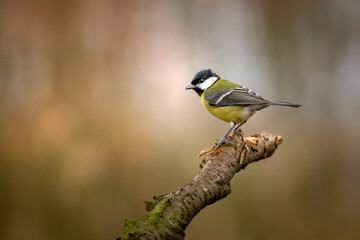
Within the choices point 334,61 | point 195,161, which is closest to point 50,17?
point 195,161

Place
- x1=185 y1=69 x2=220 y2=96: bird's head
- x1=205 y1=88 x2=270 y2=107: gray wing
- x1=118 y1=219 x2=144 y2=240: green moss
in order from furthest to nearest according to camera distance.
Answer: x1=185 y1=69 x2=220 y2=96: bird's head, x1=205 y1=88 x2=270 y2=107: gray wing, x1=118 y1=219 x2=144 y2=240: green moss

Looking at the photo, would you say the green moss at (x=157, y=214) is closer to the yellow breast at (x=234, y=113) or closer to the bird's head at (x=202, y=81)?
the yellow breast at (x=234, y=113)

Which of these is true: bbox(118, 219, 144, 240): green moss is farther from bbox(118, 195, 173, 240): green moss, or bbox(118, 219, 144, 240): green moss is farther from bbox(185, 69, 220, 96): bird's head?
bbox(185, 69, 220, 96): bird's head

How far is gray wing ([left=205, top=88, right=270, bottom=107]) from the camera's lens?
1.56 m

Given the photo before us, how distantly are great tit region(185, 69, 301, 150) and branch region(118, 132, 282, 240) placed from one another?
41 centimetres

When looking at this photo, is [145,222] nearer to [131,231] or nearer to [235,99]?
[131,231]

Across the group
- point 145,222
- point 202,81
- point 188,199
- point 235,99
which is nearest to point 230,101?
point 235,99

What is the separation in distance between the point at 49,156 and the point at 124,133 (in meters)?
0.53

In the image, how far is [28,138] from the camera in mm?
2264

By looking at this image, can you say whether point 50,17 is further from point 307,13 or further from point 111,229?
point 307,13

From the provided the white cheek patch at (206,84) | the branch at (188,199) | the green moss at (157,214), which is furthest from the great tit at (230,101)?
the green moss at (157,214)

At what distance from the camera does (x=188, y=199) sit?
2.42ft

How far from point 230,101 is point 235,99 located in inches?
1.1

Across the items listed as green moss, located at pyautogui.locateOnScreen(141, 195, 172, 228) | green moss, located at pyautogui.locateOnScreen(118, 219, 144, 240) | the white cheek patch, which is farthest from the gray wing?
green moss, located at pyautogui.locateOnScreen(118, 219, 144, 240)
